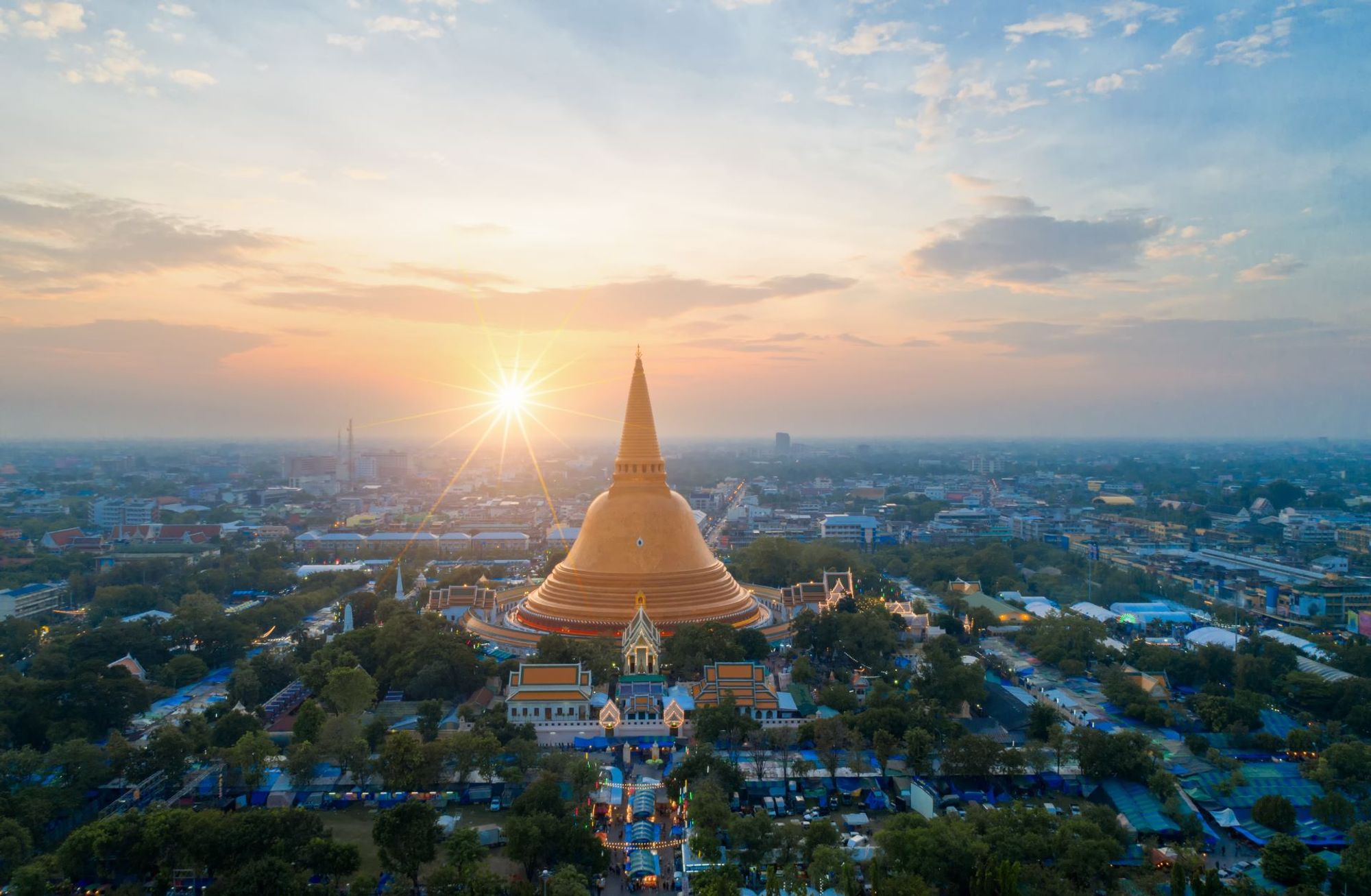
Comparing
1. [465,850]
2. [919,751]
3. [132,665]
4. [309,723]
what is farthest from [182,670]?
[919,751]

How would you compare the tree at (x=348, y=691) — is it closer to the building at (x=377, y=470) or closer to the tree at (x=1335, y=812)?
the tree at (x=1335, y=812)

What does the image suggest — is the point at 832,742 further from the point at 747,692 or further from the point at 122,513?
the point at 122,513

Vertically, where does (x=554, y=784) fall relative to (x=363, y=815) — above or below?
above

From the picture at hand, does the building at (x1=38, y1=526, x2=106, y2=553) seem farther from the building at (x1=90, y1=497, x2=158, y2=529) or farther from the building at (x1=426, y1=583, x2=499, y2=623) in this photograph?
the building at (x1=426, y1=583, x2=499, y2=623)

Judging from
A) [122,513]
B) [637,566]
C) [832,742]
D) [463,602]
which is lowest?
[122,513]

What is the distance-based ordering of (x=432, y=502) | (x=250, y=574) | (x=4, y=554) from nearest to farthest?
1. (x=250, y=574)
2. (x=4, y=554)
3. (x=432, y=502)

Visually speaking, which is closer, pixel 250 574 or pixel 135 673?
pixel 135 673

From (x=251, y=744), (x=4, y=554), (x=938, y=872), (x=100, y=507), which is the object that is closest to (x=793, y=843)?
(x=938, y=872)

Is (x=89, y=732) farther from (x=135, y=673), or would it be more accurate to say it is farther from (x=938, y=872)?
(x=938, y=872)
